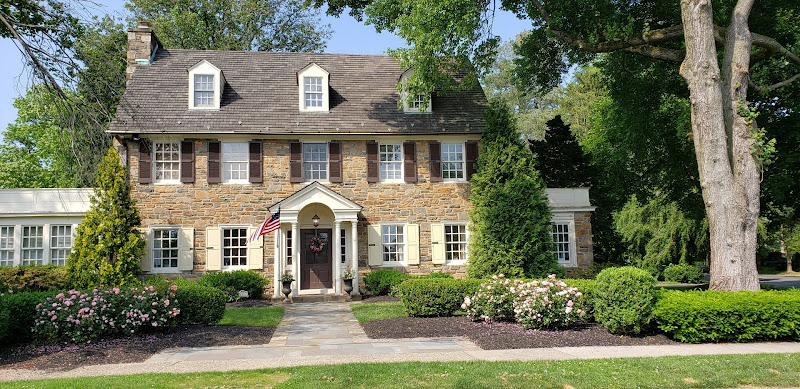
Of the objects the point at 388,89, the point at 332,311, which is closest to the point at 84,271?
the point at 332,311

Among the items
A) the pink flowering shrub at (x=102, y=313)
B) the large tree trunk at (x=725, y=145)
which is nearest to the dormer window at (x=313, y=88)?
the pink flowering shrub at (x=102, y=313)

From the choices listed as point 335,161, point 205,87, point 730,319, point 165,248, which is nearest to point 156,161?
point 165,248

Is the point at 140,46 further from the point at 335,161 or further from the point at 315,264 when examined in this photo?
the point at 315,264

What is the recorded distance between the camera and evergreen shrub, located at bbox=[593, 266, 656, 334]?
1020 cm

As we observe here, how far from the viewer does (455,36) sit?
604 inches

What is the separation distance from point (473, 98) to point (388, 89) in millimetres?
3028

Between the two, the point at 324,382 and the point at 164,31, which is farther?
the point at 164,31

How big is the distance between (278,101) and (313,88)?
49.7 inches

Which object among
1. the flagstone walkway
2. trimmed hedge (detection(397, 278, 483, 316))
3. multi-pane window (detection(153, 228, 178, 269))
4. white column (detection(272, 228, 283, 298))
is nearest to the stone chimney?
multi-pane window (detection(153, 228, 178, 269))

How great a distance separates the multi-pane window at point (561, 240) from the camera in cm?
1927

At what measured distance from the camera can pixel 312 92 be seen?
63.4 feet

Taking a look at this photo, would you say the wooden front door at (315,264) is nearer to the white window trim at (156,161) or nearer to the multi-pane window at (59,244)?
the white window trim at (156,161)

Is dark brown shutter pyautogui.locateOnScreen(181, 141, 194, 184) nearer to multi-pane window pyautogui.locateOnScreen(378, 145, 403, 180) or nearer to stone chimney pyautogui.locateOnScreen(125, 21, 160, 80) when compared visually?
stone chimney pyautogui.locateOnScreen(125, 21, 160, 80)

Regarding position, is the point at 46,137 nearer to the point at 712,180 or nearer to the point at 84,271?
the point at 84,271
